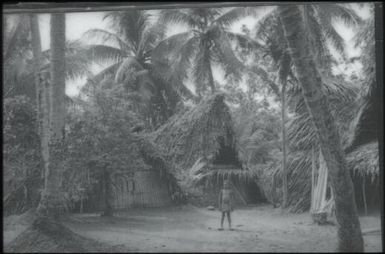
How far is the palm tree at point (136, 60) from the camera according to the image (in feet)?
21.6

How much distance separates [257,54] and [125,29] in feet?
6.74

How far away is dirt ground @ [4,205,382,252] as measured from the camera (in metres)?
4.86

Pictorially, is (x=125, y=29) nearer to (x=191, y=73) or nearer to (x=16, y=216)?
(x=191, y=73)

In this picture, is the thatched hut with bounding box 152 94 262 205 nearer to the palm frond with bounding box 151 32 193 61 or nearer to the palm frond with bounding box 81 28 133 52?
the palm frond with bounding box 151 32 193 61

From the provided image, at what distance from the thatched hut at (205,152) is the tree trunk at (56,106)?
4.65 feet

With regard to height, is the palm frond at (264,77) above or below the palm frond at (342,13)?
below

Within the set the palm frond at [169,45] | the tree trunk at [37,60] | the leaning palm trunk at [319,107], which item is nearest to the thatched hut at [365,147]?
the leaning palm trunk at [319,107]

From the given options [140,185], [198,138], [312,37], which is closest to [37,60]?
[140,185]

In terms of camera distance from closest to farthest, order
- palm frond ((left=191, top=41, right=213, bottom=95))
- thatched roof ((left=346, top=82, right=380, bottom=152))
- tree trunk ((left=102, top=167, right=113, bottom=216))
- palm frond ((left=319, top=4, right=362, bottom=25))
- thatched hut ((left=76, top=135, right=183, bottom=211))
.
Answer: palm frond ((left=319, top=4, right=362, bottom=25)) < thatched roof ((left=346, top=82, right=380, bottom=152)) < tree trunk ((left=102, top=167, right=113, bottom=216)) < thatched hut ((left=76, top=135, right=183, bottom=211)) < palm frond ((left=191, top=41, right=213, bottom=95))

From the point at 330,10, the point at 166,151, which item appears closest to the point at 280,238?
the point at 166,151

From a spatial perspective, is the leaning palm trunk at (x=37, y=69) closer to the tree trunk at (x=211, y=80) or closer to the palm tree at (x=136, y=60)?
Answer: the palm tree at (x=136, y=60)

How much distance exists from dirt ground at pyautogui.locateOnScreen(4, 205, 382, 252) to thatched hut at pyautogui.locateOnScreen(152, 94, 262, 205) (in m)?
0.61

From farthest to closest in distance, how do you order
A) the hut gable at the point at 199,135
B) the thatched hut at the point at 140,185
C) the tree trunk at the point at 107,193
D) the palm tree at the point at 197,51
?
the palm tree at the point at 197,51 → the hut gable at the point at 199,135 → the thatched hut at the point at 140,185 → the tree trunk at the point at 107,193

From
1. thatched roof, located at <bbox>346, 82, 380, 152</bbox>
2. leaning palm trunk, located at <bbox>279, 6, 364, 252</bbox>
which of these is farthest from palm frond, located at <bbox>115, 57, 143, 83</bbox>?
thatched roof, located at <bbox>346, 82, 380, 152</bbox>
